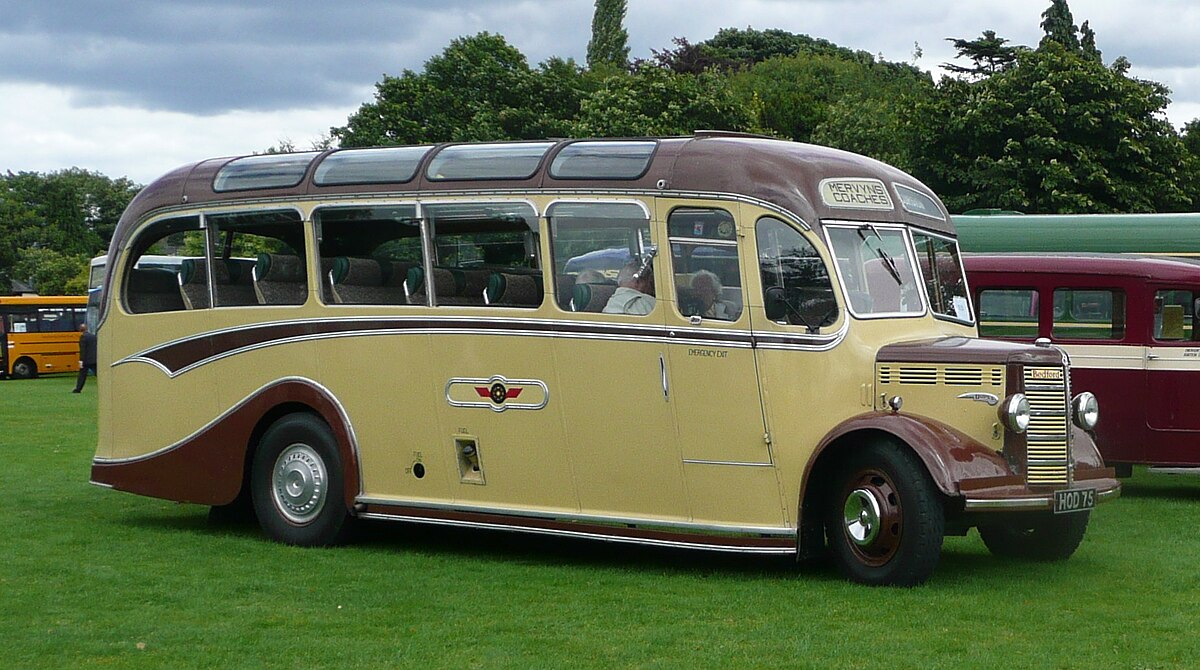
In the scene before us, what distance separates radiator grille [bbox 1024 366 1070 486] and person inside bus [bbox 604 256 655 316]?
2.55 m

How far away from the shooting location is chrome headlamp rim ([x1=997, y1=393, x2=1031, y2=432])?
33.3ft

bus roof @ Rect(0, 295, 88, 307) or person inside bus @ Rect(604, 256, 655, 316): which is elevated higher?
person inside bus @ Rect(604, 256, 655, 316)

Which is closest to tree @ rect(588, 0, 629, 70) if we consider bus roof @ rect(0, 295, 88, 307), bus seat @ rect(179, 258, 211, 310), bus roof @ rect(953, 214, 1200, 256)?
bus roof @ rect(0, 295, 88, 307)

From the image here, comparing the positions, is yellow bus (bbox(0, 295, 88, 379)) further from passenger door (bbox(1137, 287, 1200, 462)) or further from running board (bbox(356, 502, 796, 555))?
passenger door (bbox(1137, 287, 1200, 462))

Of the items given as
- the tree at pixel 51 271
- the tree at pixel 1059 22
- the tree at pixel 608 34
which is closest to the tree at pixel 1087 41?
the tree at pixel 1059 22

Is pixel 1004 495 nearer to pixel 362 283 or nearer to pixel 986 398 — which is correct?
pixel 986 398

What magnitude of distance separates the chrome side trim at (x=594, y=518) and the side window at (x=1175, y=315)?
760 centimetres

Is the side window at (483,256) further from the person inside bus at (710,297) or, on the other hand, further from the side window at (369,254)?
the person inside bus at (710,297)

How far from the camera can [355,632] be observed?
8.95m

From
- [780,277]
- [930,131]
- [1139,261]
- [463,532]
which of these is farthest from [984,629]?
[930,131]

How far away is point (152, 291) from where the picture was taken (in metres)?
13.9

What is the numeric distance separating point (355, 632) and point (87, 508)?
7.08 m

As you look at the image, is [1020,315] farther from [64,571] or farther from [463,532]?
[64,571]

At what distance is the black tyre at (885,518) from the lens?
33.1 ft
